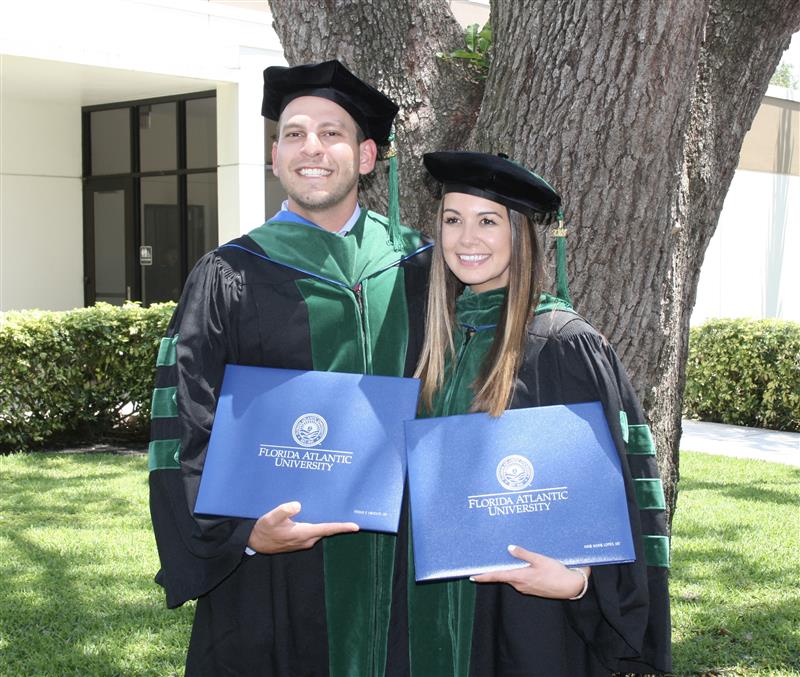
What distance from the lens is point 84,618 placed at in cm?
468

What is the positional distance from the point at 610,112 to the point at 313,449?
1404 millimetres

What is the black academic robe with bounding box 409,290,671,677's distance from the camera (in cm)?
237

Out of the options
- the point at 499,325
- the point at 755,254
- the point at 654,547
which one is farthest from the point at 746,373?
the point at 499,325

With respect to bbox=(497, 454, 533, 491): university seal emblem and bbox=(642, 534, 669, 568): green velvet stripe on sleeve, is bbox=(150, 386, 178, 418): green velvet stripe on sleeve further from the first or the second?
bbox=(642, 534, 669, 568): green velvet stripe on sleeve

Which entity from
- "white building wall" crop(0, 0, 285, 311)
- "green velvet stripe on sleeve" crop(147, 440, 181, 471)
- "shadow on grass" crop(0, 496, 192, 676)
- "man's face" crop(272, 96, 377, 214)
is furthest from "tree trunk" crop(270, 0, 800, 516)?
"white building wall" crop(0, 0, 285, 311)

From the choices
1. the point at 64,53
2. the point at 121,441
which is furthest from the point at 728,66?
the point at 64,53

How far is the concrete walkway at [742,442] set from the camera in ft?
28.1

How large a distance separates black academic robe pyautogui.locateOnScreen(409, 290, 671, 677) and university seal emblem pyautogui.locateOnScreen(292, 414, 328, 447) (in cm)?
30

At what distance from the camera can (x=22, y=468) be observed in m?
7.58

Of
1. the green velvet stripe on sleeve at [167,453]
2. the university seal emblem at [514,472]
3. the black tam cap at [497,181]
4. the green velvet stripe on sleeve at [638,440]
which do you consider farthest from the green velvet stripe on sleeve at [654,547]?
the green velvet stripe on sleeve at [167,453]

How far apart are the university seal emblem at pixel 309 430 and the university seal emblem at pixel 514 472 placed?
1.31 feet

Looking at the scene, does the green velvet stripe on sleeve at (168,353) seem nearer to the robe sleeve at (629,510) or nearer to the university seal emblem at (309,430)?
the university seal emblem at (309,430)

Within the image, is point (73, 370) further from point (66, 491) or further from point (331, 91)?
point (331, 91)

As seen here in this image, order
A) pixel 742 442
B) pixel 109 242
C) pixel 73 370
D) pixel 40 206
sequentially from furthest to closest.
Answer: pixel 109 242
pixel 40 206
pixel 742 442
pixel 73 370
